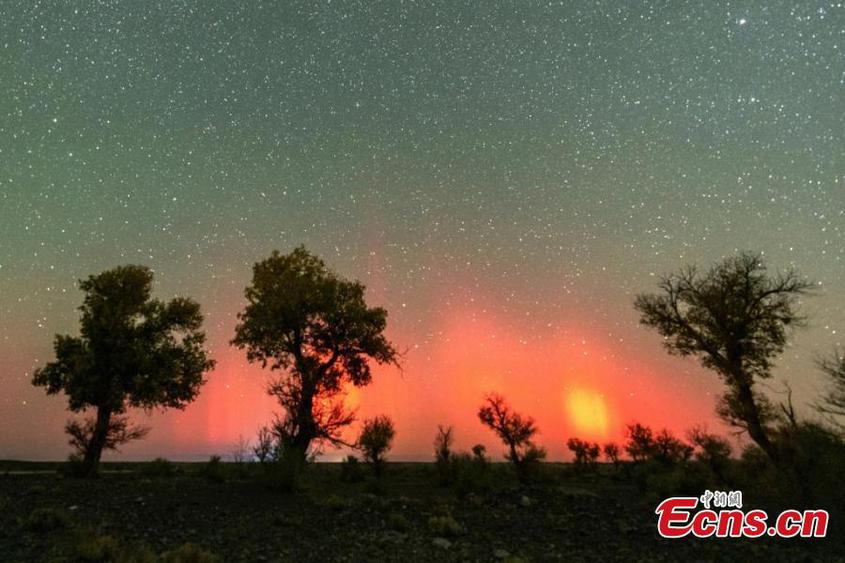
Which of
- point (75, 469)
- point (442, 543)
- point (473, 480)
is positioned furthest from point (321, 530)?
point (75, 469)

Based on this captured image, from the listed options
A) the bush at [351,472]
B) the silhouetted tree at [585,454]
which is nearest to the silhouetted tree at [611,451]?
the silhouetted tree at [585,454]

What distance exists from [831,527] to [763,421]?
26.1ft

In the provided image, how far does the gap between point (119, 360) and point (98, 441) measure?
13.7 feet

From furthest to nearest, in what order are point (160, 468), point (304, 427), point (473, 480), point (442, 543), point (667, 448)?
point (667, 448)
point (160, 468)
point (304, 427)
point (473, 480)
point (442, 543)

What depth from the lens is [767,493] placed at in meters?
17.7

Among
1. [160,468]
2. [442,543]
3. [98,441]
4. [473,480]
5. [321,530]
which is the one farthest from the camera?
[160,468]

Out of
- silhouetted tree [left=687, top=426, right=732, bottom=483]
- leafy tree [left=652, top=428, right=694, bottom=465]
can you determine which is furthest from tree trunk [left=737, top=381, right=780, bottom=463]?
leafy tree [left=652, top=428, right=694, bottom=465]

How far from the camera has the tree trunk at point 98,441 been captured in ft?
78.2

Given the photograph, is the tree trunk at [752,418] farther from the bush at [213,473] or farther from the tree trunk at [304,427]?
the bush at [213,473]

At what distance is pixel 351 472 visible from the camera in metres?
29.6

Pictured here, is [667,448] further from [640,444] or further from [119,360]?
[119,360]

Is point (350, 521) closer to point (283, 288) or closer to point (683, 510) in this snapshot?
point (683, 510)

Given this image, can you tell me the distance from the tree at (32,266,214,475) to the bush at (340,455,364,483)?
1032 centimetres

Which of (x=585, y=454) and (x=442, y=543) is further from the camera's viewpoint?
(x=585, y=454)
